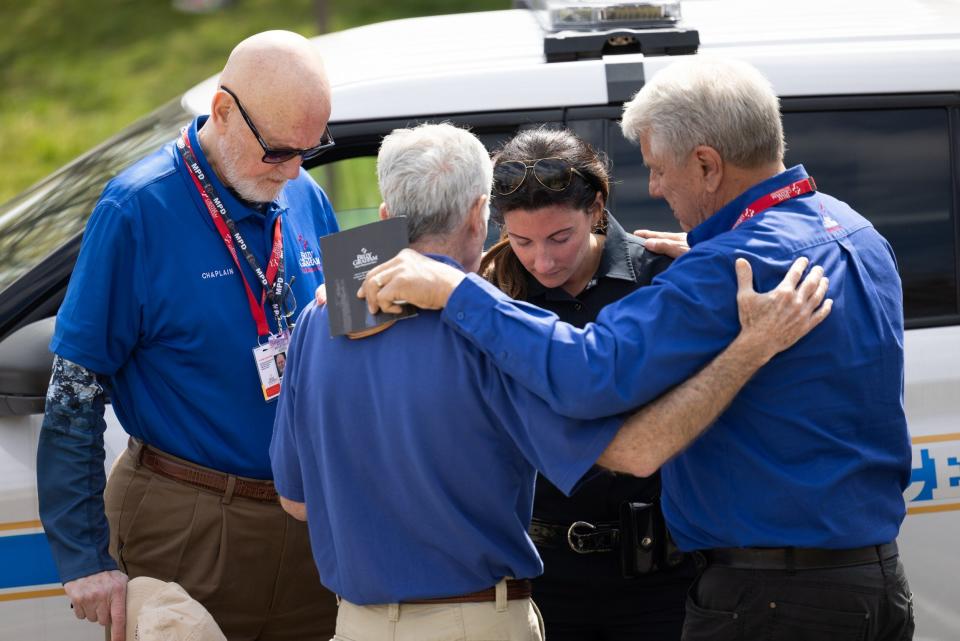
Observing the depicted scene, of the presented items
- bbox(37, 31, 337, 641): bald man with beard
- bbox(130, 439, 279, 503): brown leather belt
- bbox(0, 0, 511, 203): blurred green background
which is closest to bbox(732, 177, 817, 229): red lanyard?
bbox(37, 31, 337, 641): bald man with beard

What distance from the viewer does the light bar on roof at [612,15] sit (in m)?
3.44

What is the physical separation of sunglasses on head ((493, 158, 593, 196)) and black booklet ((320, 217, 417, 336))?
701mm

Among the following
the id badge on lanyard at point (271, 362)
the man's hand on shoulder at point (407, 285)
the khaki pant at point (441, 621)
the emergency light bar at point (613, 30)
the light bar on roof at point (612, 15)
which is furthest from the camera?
the light bar on roof at point (612, 15)

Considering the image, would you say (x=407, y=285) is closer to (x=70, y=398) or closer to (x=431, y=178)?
(x=431, y=178)

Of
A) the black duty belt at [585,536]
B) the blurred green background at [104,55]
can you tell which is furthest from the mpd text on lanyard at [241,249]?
the blurred green background at [104,55]

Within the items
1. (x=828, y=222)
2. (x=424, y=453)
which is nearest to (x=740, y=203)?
(x=828, y=222)

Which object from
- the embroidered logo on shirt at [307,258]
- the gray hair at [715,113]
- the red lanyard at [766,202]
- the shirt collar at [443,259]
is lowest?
the embroidered logo on shirt at [307,258]

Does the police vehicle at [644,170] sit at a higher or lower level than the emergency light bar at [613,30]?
lower

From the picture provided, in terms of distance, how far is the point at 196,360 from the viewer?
2.79m

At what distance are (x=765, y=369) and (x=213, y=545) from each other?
1365 mm

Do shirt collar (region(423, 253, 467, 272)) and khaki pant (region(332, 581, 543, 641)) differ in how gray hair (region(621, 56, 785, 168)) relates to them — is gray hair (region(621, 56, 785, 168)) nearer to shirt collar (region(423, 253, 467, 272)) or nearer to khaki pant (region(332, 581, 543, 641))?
shirt collar (region(423, 253, 467, 272))

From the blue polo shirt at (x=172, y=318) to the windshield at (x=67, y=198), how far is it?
20.8 inches

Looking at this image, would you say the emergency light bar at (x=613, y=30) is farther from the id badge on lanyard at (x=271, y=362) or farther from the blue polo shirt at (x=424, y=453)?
the blue polo shirt at (x=424, y=453)

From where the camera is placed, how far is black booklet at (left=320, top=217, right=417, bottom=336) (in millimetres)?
2217
